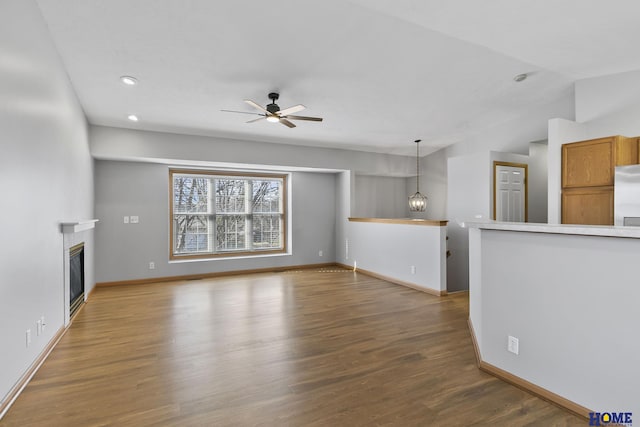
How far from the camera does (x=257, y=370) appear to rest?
8.18 ft

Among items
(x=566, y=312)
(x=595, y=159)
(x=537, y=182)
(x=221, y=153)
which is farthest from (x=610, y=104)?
A: (x=221, y=153)

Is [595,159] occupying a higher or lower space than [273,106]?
lower

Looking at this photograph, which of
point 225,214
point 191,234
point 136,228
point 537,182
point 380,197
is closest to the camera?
point 136,228

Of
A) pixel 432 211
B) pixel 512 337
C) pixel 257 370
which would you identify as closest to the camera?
pixel 512 337

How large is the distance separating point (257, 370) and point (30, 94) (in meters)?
2.75

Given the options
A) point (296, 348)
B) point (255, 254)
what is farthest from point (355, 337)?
point (255, 254)

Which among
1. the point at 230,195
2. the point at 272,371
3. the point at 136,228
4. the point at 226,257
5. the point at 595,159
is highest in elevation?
the point at 595,159

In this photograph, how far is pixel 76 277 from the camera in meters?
4.14

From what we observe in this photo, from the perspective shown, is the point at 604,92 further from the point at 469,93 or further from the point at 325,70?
the point at 325,70

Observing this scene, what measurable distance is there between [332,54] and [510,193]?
4.02m

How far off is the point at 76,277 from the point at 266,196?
12.0ft

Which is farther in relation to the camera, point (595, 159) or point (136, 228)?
point (136, 228)

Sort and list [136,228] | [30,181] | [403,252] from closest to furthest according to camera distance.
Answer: [30,181] → [403,252] → [136,228]

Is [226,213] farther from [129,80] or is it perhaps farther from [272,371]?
[272,371]
